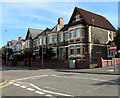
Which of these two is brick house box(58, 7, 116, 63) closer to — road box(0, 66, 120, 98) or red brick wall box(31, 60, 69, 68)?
red brick wall box(31, 60, 69, 68)

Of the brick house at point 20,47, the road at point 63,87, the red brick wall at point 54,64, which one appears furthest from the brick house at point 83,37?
the brick house at point 20,47

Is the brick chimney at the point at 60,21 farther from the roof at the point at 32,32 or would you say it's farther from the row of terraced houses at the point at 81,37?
the roof at the point at 32,32

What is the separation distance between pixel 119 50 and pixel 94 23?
727 centimetres

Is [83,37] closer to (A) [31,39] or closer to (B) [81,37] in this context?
(B) [81,37]

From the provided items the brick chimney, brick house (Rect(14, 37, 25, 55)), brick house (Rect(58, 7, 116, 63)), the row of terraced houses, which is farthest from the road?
brick house (Rect(14, 37, 25, 55))

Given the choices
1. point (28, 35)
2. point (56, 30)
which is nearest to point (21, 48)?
point (28, 35)

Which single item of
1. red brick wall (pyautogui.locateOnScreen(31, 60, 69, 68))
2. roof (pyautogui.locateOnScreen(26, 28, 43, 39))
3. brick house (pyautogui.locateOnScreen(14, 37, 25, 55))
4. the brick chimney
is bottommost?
red brick wall (pyautogui.locateOnScreen(31, 60, 69, 68))

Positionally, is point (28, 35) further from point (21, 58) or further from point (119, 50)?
point (119, 50)

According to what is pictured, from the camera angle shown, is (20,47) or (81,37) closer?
(81,37)

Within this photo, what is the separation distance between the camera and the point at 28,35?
48.1m

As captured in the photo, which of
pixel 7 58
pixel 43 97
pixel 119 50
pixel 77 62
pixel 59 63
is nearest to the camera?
pixel 43 97

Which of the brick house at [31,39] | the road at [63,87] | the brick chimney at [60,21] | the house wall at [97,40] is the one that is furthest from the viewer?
the brick house at [31,39]

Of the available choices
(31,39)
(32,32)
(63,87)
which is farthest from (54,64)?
(63,87)

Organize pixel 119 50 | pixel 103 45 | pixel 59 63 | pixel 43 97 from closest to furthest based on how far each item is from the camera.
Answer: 1. pixel 43 97
2. pixel 119 50
3. pixel 59 63
4. pixel 103 45
